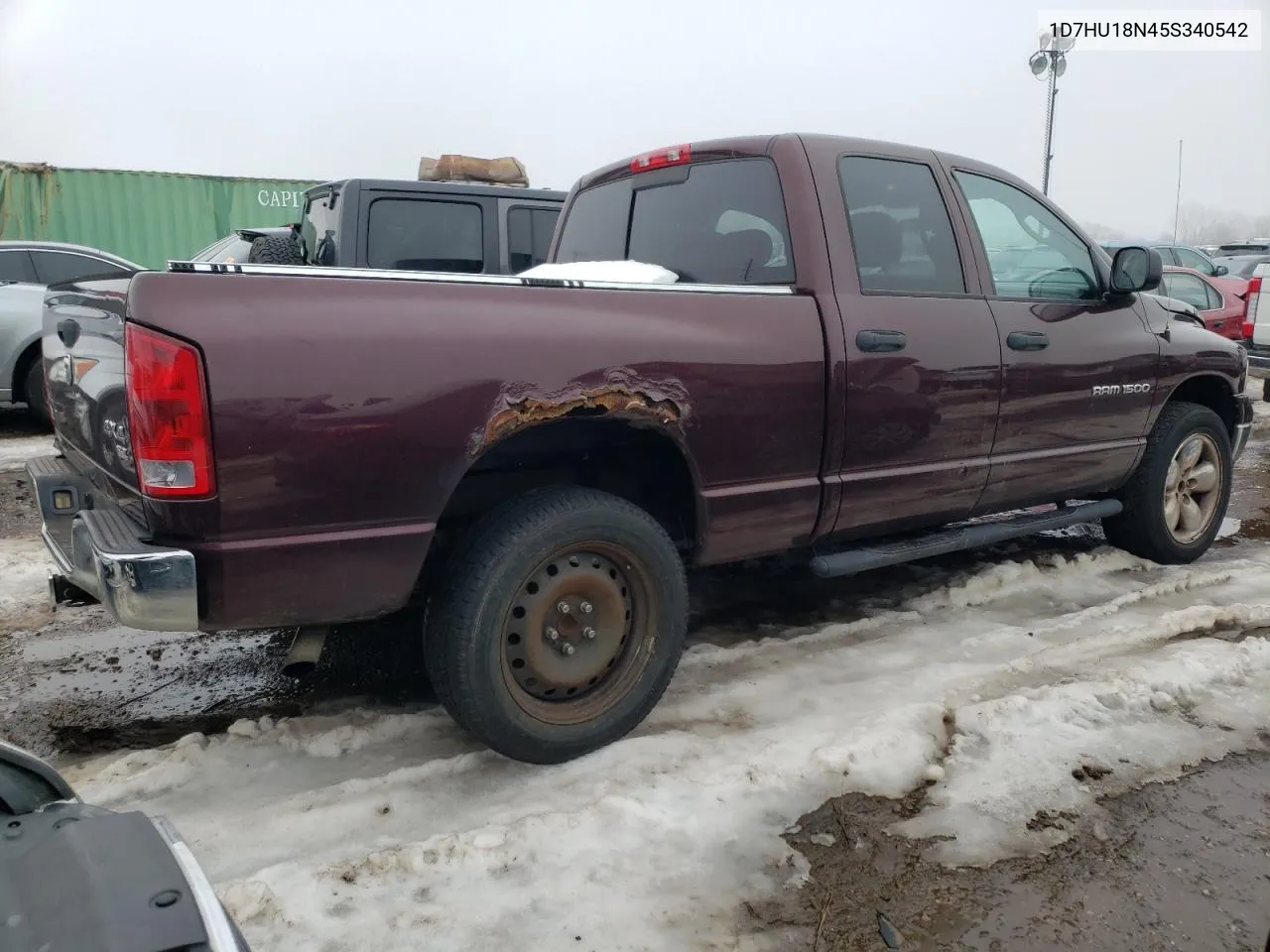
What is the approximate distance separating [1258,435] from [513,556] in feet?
29.6

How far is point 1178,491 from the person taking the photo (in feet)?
15.4

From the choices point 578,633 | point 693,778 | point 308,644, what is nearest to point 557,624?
point 578,633

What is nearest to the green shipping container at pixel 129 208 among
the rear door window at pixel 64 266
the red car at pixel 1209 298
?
the rear door window at pixel 64 266

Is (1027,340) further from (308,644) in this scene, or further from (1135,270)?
(308,644)

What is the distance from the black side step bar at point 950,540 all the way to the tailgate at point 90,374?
2.19 metres

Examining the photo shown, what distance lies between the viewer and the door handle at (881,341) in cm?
317

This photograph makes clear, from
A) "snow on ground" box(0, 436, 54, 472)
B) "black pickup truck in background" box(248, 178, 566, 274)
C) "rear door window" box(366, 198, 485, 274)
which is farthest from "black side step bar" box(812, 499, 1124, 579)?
"snow on ground" box(0, 436, 54, 472)

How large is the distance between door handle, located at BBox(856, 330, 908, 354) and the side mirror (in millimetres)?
1374

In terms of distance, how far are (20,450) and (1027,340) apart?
23.7 ft

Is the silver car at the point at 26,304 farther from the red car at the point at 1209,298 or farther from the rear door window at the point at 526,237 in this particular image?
Answer: the red car at the point at 1209,298

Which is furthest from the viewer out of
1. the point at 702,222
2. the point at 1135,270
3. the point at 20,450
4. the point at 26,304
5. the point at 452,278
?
the point at 26,304

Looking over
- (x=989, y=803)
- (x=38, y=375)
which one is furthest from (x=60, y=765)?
(x=38, y=375)

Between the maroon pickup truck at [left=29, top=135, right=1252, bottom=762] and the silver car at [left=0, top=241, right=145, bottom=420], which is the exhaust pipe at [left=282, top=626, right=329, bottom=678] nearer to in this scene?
the maroon pickup truck at [left=29, top=135, right=1252, bottom=762]

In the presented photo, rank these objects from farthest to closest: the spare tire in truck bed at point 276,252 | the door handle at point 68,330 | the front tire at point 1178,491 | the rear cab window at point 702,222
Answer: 1. the spare tire in truck bed at point 276,252
2. the front tire at point 1178,491
3. the rear cab window at point 702,222
4. the door handle at point 68,330
